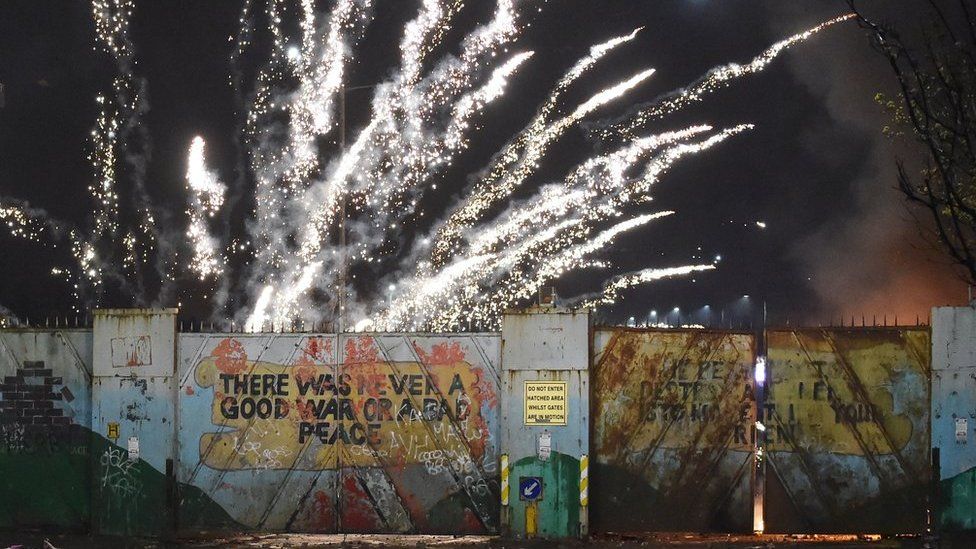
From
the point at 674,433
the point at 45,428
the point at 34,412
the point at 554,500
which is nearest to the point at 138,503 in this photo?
the point at 45,428

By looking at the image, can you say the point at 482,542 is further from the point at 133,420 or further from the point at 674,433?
the point at 133,420

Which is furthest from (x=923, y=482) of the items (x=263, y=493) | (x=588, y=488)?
(x=263, y=493)

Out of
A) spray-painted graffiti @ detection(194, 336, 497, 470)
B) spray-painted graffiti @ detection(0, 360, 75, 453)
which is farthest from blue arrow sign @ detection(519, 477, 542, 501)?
spray-painted graffiti @ detection(0, 360, 75, 453)

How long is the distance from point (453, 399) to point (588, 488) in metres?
2.21

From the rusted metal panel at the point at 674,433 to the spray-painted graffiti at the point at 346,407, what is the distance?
1736mm

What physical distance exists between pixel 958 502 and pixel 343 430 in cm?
842

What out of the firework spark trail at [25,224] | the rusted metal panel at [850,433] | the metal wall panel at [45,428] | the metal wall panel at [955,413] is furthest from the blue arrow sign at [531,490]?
the firework spark trail at [25,224]

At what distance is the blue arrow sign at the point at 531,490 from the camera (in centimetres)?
1402

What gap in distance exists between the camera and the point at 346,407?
47.8ft

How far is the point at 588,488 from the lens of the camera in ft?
46.1

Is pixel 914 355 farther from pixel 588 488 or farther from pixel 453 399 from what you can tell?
pixel 453 399

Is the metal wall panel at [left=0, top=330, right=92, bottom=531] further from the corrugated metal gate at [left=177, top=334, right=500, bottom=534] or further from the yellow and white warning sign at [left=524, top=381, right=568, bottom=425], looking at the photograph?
the yellow and white warning sign at [left=524, top=381, right=568, bottom=425]

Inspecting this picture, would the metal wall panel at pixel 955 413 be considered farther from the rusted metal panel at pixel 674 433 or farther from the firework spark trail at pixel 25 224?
the firework spark trail at pixel 25 224

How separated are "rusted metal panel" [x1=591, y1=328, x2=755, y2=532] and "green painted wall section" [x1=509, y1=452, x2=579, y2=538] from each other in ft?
1.17
